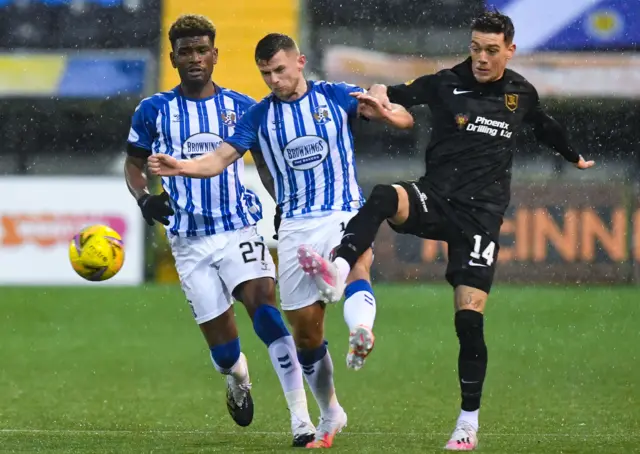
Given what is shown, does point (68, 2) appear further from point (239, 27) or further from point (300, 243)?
point (300, 243)

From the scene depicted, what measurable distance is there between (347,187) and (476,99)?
0.81 metres

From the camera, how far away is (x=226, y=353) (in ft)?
25.9

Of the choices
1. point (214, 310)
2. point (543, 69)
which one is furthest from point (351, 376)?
point (543, 69)

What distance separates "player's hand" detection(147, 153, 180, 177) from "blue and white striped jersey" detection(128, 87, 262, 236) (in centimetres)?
89

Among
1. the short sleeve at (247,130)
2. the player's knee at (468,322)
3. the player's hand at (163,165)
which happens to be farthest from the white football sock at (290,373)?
the player's hand at (163,165)

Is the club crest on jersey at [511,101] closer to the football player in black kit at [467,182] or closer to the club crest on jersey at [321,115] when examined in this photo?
the football player in black kit at [467,182]

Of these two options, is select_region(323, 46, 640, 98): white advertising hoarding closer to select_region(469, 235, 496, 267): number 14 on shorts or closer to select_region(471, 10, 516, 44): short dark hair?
select_region(471, 10, 516, 44): short dark hair

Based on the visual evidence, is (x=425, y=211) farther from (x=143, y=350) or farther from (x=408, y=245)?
(x=408, y=245)

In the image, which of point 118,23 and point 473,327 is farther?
point 118,23

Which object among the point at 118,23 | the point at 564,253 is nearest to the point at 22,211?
the point at 118,23

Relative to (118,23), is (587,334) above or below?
below

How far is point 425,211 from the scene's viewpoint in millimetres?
6992

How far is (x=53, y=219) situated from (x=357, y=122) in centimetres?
396

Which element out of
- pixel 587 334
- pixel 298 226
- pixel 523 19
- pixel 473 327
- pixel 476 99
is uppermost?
pixel 523 19
